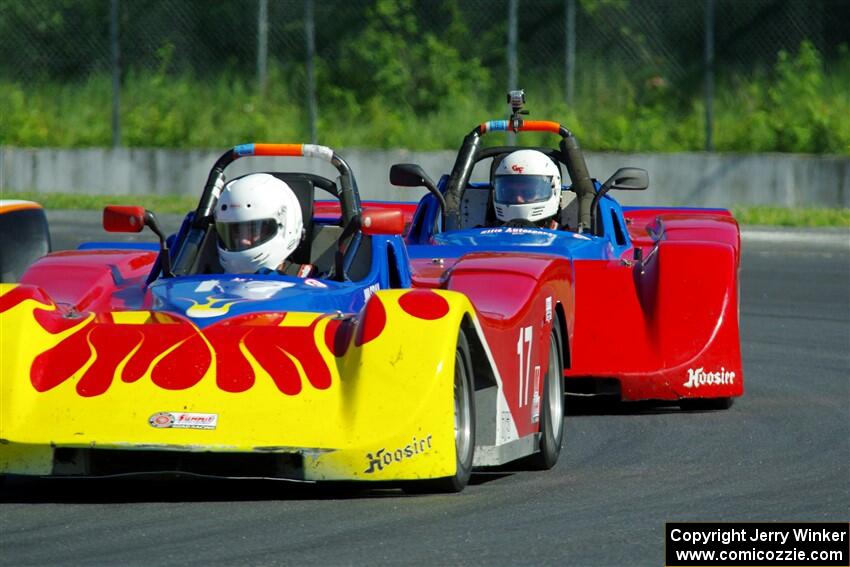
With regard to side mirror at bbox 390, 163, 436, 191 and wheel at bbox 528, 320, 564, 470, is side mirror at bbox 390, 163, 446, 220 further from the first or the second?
wheel at bbox 528, 320, 564, 470

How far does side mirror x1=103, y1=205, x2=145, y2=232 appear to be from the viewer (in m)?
8.87

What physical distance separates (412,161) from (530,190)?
34.3ft

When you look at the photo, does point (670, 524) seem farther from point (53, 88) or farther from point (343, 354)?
point (53, 88)

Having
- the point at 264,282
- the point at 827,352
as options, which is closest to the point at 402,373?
the point at 264,282

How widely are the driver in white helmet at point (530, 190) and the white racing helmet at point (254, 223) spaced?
3421 millimetres

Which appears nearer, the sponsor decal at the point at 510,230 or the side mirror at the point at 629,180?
the sponsor decal at the point at 510,230

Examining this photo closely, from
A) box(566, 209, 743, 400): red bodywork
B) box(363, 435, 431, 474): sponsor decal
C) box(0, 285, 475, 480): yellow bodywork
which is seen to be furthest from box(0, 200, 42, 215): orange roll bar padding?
box(363, 435, 431, 474): sponsor decal

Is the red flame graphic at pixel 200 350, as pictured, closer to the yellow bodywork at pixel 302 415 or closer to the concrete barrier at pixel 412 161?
the yellow bodywork at pixel 302 415

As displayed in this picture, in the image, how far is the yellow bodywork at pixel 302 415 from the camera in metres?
6.81

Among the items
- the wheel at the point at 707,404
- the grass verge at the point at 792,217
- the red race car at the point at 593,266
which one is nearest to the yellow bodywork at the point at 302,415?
the red race car at the point at 593,266

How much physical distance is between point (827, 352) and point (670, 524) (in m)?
6.18

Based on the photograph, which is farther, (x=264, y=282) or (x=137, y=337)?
(x=264, y=282)

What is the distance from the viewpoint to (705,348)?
33.3 feet

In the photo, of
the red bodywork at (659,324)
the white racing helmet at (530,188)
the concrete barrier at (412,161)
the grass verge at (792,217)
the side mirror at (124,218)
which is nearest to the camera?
the side mirror at (124,218)
